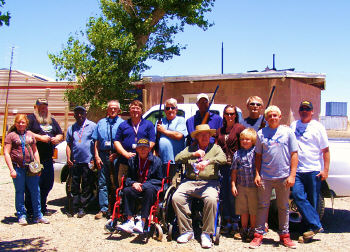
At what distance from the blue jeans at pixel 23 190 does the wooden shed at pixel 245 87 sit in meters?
7.23

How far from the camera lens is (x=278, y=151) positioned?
4.74 meters

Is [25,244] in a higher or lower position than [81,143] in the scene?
lower

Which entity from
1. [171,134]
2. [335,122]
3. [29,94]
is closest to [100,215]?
[171,134]

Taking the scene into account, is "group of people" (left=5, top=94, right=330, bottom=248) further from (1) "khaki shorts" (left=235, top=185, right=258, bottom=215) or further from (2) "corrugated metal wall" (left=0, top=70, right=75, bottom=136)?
A: (2) "corrugated metal wall" (left=0, top=70, right=75, bottom=136)

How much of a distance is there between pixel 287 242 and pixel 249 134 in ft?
5.08

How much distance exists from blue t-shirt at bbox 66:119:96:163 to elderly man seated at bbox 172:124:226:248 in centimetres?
192

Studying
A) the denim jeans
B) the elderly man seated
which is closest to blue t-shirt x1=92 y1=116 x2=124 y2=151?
the elderly man seated

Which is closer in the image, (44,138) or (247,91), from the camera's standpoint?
(44,138)

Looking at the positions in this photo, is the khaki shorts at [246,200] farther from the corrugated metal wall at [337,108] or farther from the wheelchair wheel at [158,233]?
the corrugated metal wall at [337,108]

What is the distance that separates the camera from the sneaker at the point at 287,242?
4.74 meters

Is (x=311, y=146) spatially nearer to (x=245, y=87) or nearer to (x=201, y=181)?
(x=201, y=181)

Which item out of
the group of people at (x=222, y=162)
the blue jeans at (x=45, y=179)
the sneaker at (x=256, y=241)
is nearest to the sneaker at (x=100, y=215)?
the group of people at (x=222, y=162)

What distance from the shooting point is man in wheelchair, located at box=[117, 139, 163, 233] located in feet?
16.4

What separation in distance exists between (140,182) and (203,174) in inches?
38.3
